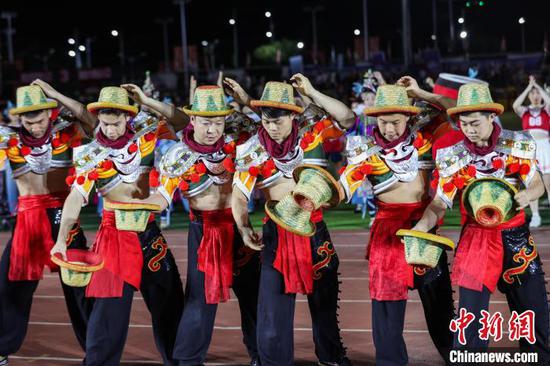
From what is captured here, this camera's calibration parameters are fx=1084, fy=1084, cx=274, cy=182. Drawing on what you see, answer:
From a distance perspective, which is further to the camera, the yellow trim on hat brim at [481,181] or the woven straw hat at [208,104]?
the woven straw hat at [208,104]

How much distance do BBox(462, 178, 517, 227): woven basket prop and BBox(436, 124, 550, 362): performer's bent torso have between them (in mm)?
217

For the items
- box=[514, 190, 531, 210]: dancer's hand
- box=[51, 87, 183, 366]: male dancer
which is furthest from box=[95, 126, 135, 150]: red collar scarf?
box=[514, 190, 531, 210]: dancer's hand

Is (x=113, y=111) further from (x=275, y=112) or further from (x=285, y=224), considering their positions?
(x=285, y=224)

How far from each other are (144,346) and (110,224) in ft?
6.06

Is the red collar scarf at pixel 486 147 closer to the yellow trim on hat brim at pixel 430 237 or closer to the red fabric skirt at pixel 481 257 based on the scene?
the red fabric skirt at pixel 481 257

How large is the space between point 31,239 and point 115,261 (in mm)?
1235

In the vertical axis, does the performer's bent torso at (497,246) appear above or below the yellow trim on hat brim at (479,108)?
below

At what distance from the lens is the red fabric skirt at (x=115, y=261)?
726 centimetres

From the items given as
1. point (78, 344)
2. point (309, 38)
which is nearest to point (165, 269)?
point (78, 344)

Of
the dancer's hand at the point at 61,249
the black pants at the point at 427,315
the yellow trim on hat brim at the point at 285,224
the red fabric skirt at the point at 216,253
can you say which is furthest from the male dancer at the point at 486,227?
the dancer's hand at the point at 61,249

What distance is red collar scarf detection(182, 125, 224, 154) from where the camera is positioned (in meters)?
7.46

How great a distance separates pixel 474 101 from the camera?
667cm

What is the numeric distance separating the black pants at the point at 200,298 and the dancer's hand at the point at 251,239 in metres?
0.38

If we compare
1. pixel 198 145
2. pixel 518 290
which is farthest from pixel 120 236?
pixel 518 290
